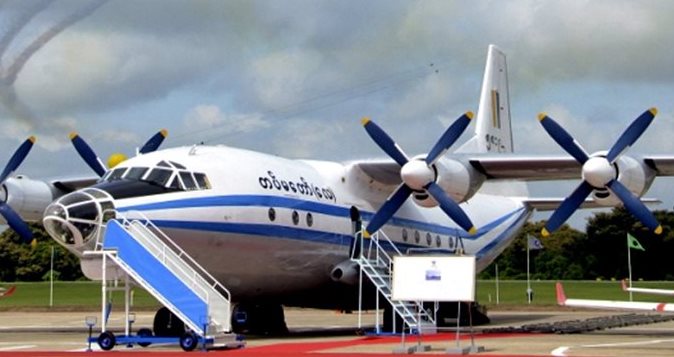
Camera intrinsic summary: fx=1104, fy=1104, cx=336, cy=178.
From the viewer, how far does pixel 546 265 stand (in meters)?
77.2

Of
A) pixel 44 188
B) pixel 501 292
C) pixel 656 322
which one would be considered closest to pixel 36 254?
pixel 501 292

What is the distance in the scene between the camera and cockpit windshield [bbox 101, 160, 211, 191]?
71.3ft

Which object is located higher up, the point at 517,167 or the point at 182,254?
the point at 517,167

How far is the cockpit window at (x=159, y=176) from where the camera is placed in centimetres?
2173

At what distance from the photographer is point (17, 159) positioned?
28.6 meters

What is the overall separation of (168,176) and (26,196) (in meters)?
8.28

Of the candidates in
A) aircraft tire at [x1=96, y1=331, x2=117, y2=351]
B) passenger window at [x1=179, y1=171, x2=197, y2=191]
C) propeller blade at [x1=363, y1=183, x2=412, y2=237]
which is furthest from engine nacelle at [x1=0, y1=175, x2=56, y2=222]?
aircraft tire at [x1=96, y1=331, x2=117, y2=351]

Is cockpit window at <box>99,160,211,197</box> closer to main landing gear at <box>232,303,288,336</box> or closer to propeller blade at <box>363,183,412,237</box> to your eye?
propeller blade at <box>363,183,412,237</box>

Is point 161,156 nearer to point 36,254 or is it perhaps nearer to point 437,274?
point 437,274

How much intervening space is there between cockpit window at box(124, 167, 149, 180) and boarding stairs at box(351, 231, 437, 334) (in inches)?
230

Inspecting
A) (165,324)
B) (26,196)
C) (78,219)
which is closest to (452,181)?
(165,324)

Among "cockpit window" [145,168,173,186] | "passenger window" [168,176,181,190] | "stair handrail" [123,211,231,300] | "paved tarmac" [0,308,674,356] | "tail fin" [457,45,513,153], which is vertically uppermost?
"tail fin" [457,45,513,153]

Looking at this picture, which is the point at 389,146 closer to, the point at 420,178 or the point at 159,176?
the point at 420,178

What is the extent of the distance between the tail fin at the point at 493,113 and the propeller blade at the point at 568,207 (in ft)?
26.0
